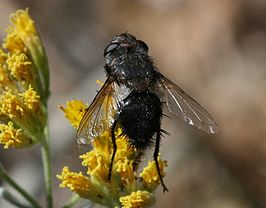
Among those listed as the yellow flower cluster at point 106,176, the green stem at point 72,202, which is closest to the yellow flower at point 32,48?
the yellow flower cluster at point 106,176

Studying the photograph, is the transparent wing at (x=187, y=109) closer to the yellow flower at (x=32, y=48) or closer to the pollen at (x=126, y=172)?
the pollen at (x=126, y=172)

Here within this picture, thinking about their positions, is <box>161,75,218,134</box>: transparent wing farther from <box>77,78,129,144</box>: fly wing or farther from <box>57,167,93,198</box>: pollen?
<box>57,167,93,198</box>: pollen

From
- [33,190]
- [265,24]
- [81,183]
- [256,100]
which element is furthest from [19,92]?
[265,24]

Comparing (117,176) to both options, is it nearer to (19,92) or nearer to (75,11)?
(19,92)

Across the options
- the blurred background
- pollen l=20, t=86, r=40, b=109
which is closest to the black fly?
pollen l=20, t=86, r=40, b=109

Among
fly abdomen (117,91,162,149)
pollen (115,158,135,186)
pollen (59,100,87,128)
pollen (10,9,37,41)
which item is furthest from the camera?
pollen (10,9,37,41)

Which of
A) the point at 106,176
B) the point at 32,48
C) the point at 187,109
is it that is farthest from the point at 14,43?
the point at 187,109
